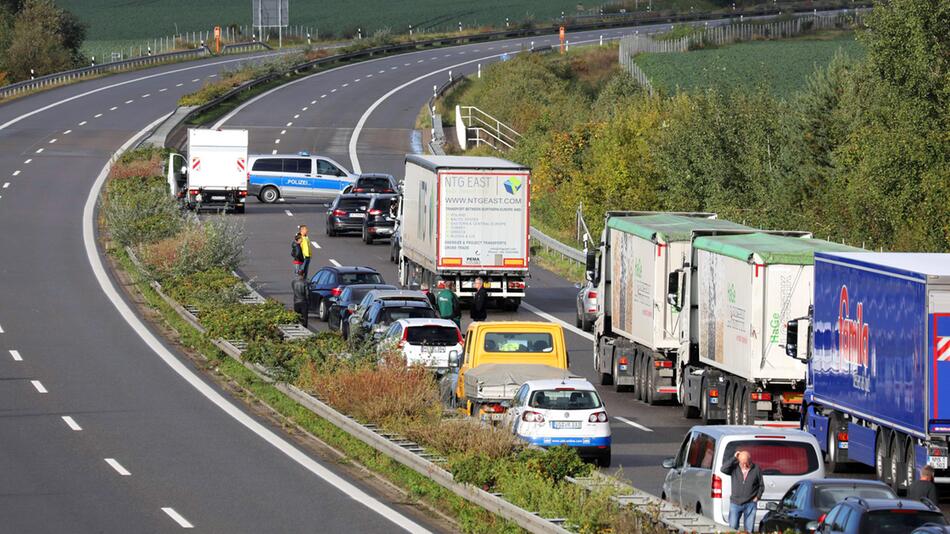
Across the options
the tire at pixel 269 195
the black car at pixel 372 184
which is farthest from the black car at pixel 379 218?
the tire at pixel 269 195

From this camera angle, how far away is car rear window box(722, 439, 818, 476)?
18891mm

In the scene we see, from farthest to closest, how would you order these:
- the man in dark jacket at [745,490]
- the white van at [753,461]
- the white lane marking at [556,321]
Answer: the white lane marking at [556,321]
the white van at [753,461]
the man in dark jacket at [745,490]

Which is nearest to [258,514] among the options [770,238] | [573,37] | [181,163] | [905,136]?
[770,238]

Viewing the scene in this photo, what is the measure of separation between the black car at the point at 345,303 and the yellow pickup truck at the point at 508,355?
875 centimetres

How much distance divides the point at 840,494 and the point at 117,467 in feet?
36.2

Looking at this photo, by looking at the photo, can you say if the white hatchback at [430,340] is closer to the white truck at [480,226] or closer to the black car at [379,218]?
the white truck at [480,226]

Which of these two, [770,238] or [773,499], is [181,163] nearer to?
[770,238]

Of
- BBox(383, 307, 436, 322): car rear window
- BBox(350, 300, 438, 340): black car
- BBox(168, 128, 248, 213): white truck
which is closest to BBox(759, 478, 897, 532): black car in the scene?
BBox(350, 300, 438, 340): black car

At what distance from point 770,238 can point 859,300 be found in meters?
5.29

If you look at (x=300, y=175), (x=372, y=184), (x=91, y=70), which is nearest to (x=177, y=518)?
(x=372, y=184)

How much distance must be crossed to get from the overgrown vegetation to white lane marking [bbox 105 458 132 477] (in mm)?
22238

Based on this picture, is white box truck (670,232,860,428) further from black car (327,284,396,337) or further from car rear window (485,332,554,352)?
black car (327,284,396,337)

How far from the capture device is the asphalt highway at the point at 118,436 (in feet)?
66.7

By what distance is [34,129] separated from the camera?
269 ft
